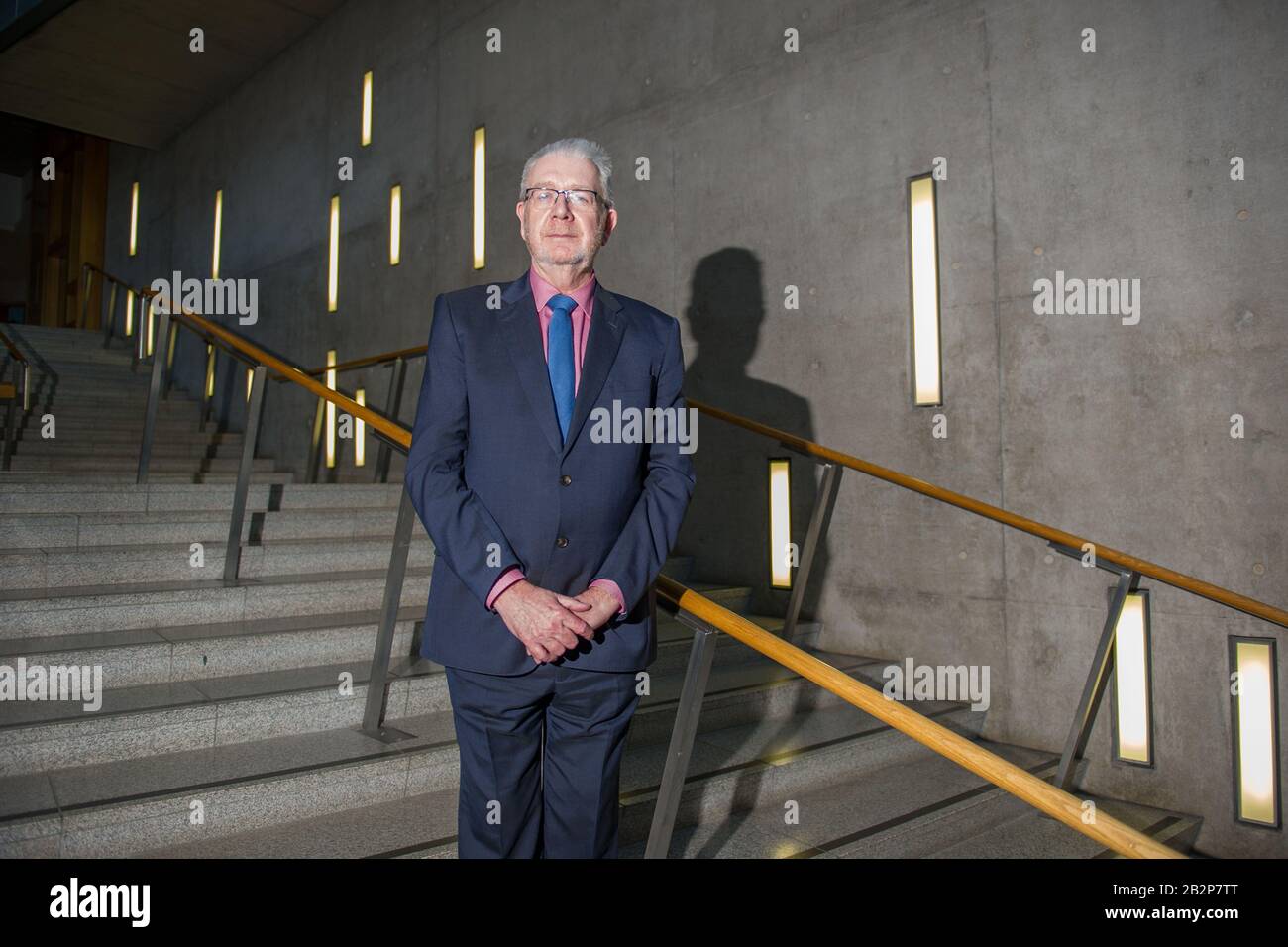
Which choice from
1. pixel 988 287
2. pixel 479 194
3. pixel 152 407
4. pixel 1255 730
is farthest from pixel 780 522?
pixel 479 194

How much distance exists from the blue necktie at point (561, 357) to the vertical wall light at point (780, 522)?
2551mm

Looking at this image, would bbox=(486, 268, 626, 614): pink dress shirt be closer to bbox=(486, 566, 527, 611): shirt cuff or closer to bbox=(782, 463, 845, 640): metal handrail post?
bbox=(486, 566, 527, 611): shirt cuff

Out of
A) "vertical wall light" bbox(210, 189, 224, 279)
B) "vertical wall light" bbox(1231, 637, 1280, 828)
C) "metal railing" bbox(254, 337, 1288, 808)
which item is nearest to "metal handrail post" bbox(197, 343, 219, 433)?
"vertical wall light" bbox(210, 189, 224, 279)

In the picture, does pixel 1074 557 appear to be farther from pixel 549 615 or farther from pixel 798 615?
pixel 549 615

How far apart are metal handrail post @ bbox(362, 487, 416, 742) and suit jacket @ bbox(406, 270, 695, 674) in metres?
0.98

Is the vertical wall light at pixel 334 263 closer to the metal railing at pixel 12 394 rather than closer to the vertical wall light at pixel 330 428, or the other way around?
the vertical wall light at pixel 330 428

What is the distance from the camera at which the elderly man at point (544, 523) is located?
146 cm

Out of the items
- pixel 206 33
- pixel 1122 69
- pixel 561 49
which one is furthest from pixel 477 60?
pixel 1122 69

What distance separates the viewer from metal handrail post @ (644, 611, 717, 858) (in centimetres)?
162

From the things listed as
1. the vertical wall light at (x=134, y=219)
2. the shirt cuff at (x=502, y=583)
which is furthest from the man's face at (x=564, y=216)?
the vertical wall light at (x=134, y=219)

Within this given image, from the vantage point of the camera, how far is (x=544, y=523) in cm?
150

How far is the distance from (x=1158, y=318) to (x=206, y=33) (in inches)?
310
